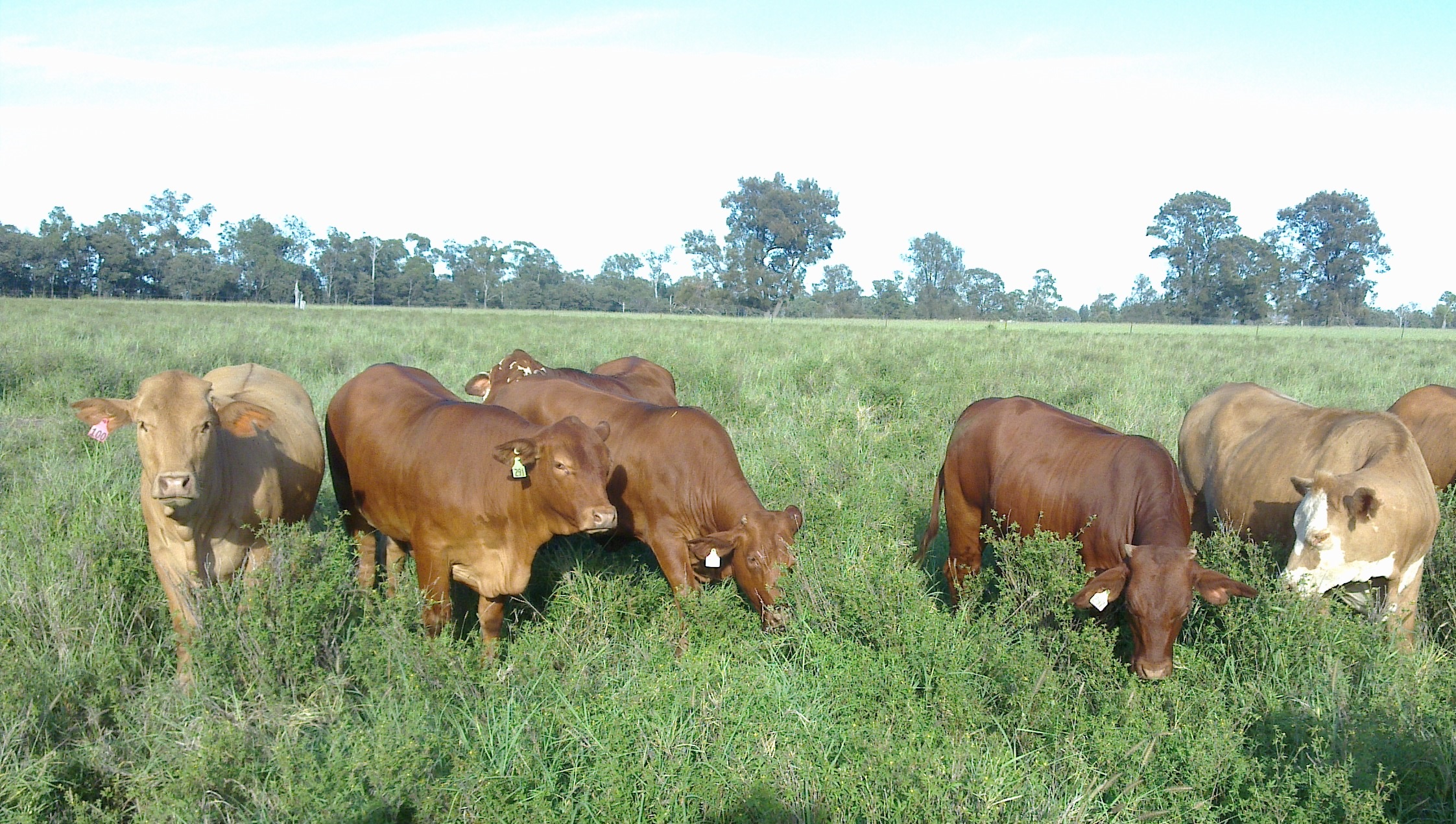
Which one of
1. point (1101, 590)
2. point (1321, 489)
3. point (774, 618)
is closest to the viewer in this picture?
point (1101, 590)

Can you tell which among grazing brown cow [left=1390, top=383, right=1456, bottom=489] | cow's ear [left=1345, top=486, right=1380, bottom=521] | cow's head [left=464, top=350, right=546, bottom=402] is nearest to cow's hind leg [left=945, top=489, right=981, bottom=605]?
cow's ear [left=1345, top=486, right=1380, bottom=521]

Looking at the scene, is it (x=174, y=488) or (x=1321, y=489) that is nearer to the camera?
(x=174, y=488)

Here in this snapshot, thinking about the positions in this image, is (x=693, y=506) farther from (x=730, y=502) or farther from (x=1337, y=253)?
(x=1337, y=253)

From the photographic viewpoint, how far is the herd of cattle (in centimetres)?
477

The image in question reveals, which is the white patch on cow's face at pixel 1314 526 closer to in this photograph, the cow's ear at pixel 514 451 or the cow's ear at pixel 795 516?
the cow's ear at pixel 795 516

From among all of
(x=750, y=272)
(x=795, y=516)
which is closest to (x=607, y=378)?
(x=795, y=516)

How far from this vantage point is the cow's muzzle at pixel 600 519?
511cm

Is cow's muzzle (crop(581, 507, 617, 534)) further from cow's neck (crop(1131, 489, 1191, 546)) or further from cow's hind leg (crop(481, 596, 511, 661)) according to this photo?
cow's neck (crop(1131, 489, 1191, 546))

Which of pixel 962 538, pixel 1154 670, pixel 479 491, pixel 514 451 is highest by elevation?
pixel 514 451

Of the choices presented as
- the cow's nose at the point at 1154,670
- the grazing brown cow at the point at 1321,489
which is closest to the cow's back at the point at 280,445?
the cow's nose at the point at 1154,670

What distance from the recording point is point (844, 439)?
9.02 m

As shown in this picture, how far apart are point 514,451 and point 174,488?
1.66m

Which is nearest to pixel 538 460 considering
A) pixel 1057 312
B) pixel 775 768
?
pixel 775 768

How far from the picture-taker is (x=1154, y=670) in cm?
441
